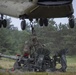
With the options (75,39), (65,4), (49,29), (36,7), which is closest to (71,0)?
(65,4)

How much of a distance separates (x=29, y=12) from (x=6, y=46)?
177ft

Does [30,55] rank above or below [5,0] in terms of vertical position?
below

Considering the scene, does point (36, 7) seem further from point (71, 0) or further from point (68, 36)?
point (68, 36)

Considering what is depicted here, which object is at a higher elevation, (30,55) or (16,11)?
(16,11)

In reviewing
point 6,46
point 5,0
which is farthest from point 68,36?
point 5,0

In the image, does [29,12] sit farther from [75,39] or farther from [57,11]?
[75,39]

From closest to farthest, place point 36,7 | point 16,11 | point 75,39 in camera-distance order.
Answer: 1. point 36,7
2. point 16,11
3. point 75,39

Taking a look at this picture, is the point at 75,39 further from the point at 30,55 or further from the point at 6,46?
the point at 30,55

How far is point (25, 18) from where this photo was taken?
27219 millimetres

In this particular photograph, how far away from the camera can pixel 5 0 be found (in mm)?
28297

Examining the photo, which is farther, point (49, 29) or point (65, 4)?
point (49, 29)

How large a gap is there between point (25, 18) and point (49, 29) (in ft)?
189

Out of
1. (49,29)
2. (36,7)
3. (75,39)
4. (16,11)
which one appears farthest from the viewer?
(49,29)

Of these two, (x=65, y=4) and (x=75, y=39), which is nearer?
(x=65, y=4)
